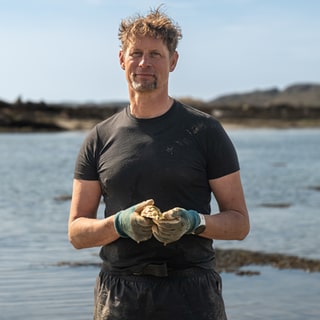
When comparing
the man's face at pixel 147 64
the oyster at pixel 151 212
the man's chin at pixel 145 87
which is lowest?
the oyster at pixel 151 212

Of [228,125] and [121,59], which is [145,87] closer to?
[121,59]

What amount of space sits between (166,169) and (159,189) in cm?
9

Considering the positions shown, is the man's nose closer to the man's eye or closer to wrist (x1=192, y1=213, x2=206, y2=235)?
the man's eye

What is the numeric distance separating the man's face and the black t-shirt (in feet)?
0.50

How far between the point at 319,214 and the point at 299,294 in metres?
7.57

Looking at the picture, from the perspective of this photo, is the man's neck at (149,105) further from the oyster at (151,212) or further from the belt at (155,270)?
the belt at (155,270)

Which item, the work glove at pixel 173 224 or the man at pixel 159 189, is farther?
the man at pixel 159 189

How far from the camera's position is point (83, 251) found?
11.4m

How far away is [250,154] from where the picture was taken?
39188 mm

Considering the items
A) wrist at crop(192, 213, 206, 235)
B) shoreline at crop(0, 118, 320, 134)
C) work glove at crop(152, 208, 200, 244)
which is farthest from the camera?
shoreline at crop(0, 118, 320, 134)

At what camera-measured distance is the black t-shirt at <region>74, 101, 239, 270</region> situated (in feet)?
12.4

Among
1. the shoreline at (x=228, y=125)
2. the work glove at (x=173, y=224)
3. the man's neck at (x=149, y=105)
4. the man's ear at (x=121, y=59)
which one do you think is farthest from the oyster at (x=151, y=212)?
the shoreline at (x=228, y=125)

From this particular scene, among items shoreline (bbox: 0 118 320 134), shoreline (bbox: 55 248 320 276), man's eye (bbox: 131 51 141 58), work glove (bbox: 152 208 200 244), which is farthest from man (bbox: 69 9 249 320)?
shoreline (bbox: 0 118 320 134)

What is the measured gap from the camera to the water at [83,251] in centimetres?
836
